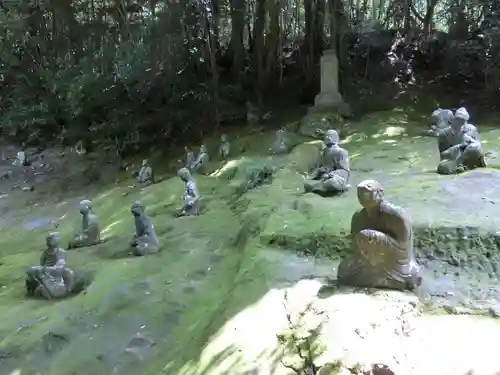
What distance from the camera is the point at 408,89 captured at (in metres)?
15.2

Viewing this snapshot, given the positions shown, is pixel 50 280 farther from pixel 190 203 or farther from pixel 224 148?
pixel 224 148

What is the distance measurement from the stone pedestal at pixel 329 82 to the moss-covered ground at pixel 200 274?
12.9 feet

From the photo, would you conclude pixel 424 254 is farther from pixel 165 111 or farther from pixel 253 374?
pixel 165 111

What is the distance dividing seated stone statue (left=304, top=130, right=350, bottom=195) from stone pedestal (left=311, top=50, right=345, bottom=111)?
18.0 feet

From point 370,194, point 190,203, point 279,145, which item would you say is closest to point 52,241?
point 190,203

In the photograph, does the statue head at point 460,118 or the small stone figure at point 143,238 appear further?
the statue head at point 460,118

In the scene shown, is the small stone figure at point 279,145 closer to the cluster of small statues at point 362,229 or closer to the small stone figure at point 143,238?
the cluster of small statues at point 362,229

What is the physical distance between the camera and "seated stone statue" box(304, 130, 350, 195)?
8006mm

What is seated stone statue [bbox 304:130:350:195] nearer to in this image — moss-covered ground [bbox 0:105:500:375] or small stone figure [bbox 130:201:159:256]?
moss-covered ground [bbox 0:105:500:375]

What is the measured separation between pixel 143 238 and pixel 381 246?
398 cm

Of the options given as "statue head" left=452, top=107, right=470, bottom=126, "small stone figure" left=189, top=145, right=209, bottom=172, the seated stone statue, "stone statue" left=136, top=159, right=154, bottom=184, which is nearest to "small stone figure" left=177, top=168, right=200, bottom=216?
the seated stone statue

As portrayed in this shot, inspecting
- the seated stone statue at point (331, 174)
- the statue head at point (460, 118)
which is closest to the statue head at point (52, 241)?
the seated stone statue at point (331, 174)

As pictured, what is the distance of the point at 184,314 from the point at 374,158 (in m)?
5.48

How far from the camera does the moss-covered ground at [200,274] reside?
5.36 meters
